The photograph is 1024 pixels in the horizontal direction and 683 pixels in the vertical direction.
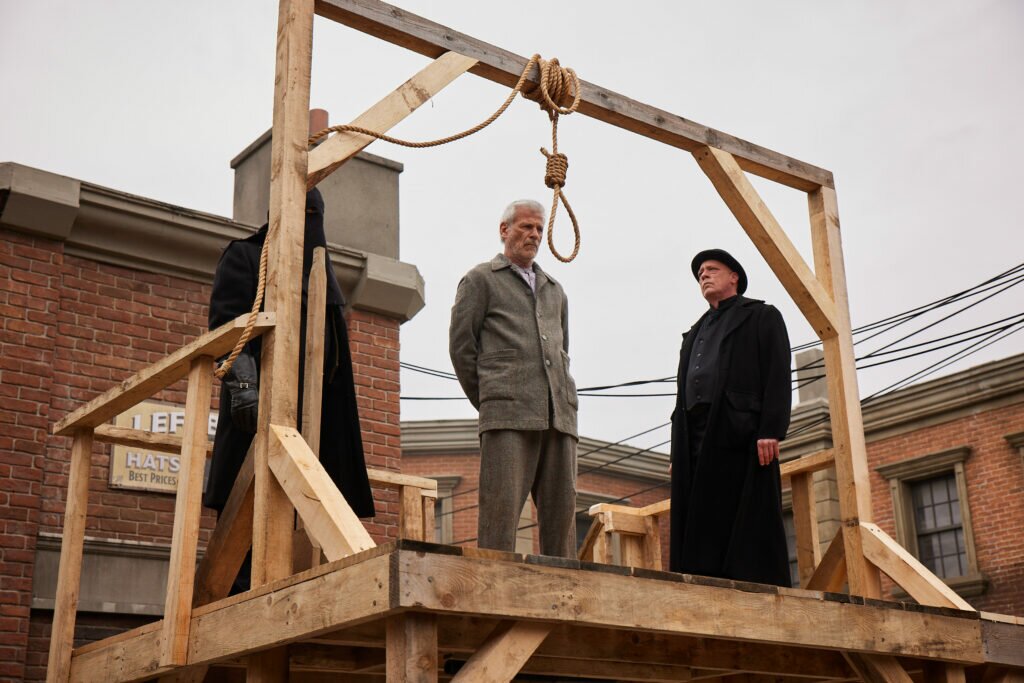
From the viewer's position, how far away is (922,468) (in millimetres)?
18516

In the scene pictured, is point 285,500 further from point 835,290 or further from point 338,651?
point 835,290

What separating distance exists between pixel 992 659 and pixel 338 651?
2496mm

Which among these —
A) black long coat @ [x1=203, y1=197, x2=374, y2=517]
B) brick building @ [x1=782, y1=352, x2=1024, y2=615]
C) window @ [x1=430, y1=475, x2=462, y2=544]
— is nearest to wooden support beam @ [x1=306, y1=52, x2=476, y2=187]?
black long coat @ [x1=203, y1=197, x2=374, y2=517]

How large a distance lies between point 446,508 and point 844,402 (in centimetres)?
1819

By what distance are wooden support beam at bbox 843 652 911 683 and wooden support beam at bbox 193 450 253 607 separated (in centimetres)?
224

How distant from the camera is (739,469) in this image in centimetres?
566

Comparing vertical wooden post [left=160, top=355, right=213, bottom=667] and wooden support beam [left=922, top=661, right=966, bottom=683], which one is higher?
vertical wooden post [left=160, top=355, right=213, bottom=667]

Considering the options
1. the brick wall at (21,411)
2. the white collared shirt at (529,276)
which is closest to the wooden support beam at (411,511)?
the white collared shirt at (529,276)

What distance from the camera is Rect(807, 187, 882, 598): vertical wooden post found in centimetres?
561

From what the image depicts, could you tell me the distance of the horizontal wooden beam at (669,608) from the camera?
3.47 metres

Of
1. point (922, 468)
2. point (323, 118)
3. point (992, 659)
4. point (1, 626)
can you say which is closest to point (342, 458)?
point (992, 659)

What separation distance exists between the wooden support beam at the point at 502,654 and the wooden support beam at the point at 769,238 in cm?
283

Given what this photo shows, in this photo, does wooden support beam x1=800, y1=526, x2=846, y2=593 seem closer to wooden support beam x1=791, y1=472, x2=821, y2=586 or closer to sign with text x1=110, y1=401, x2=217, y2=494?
wooden support beam x1=791, y1=472, x2=821, y2=586

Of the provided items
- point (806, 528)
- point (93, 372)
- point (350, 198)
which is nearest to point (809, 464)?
point (806, 528)
